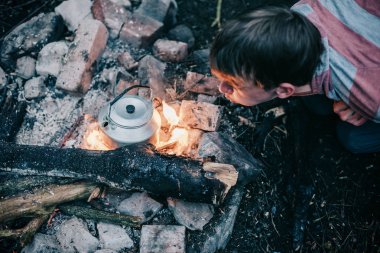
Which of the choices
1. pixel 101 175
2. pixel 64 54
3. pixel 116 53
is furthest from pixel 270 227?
pixel 64 54

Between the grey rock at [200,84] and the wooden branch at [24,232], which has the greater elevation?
the grey rock at [200,84]

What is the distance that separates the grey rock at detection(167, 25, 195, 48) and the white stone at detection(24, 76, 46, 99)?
4.77 ft

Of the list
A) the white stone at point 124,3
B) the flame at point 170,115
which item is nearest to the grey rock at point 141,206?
the flame at point 170,115

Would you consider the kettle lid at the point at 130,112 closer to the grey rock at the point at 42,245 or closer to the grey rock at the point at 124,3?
the grey rock at the point at 42,245

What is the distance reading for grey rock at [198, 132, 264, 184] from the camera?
2.67 metres

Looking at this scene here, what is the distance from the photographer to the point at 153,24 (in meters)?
3.49

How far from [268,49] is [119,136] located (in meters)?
1.32

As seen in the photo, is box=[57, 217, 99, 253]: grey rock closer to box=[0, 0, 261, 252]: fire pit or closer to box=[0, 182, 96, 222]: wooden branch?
box=[0, 0, 261, 252]: fire pit

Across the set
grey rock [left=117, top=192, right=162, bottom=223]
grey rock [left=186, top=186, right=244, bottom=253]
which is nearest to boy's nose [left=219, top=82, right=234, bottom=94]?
grey rock [left=186, top=186, right=244, bottom=253]

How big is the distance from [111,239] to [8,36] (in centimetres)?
230

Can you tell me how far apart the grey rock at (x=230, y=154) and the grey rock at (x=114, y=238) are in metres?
0.88

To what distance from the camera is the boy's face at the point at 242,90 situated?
2.32 m

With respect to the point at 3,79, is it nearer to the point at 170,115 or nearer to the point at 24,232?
the point at 24,232

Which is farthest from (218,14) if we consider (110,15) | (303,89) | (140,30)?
(303,89)
